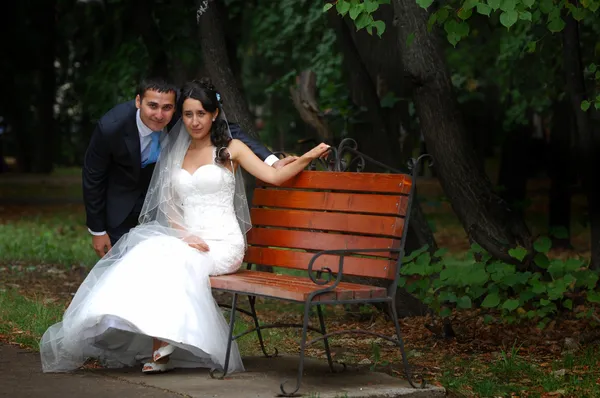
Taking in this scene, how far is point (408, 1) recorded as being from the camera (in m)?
8.59

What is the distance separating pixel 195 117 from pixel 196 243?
75 cm

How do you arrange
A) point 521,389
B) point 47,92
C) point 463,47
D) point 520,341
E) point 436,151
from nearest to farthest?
point 521,389 → point 520,341 → point 436,151 → point 463,47 → point 47,92

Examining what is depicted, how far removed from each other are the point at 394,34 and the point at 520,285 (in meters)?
3.73

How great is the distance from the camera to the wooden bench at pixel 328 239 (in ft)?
19.1

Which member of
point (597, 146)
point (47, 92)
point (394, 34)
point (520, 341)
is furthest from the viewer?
point (47, 92)

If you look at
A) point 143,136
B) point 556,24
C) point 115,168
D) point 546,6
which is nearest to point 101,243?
point 115,168

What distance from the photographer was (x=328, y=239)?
21.0ft

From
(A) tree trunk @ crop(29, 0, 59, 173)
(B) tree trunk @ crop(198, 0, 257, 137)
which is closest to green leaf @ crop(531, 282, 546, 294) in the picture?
(B) tree trunk @ crop(198, 0, 257, 137)

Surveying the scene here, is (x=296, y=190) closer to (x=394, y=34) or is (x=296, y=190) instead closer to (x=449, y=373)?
(x=449, y=373)

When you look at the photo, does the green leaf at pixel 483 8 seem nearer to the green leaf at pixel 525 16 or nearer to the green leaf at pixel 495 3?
the green leaf at pixel 495 3

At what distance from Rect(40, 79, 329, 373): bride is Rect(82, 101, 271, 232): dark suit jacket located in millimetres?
201

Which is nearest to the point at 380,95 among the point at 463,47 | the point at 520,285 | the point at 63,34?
the point at 520,285

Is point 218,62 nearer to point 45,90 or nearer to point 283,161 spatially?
point 283,161

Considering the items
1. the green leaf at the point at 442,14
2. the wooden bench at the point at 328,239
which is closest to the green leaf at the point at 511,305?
the wooden bench at the point at 328,239
